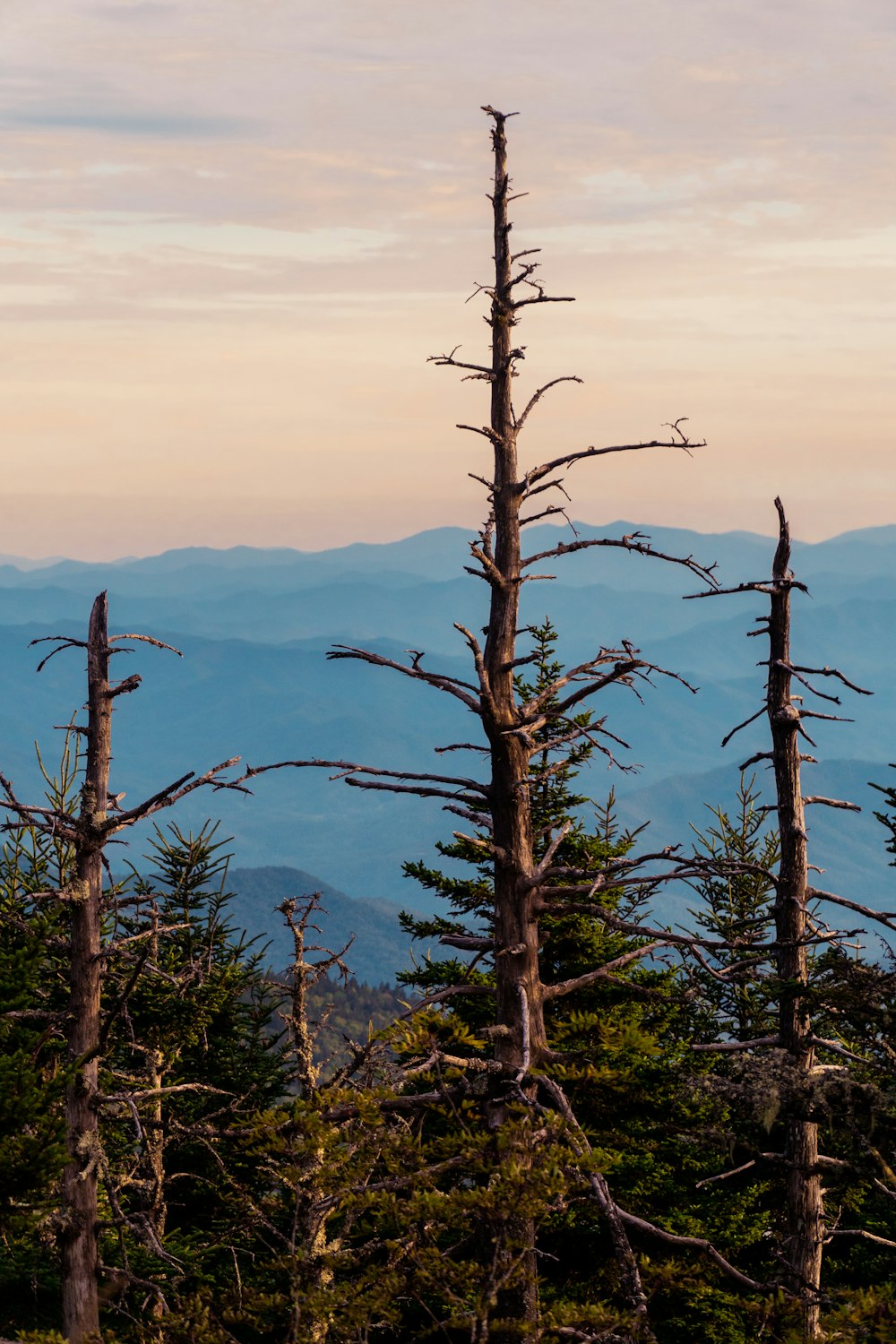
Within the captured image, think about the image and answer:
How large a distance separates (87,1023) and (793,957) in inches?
343

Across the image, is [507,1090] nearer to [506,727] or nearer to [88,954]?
[506,727]

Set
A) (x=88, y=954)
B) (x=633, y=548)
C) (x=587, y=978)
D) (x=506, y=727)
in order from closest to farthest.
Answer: (x=633, y=548) → (x=587, y=978) → (x=506, y=727) → (x=88, y=954)

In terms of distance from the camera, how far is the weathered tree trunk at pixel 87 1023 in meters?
15.4

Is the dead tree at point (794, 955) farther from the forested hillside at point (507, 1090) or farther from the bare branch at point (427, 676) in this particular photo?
the bare branch at point (427, 676)

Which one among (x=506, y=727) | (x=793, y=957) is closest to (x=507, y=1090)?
(x=506, y=727)

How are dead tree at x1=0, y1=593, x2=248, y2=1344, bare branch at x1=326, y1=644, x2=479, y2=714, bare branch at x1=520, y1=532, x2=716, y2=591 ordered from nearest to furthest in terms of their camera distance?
bare branch at x1=520, y1=532, x2=716, y2=591
bare branch at x1=326, y1=644, x2=479, y2=714
dead tree at x1=0, y1=593, x2=248, y2=1344

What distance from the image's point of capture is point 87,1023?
1616cm

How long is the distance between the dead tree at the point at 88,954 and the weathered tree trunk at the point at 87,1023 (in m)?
0.01

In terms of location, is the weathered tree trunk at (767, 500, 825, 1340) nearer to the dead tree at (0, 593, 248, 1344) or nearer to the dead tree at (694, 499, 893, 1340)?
the dead tree at (694, 499, 893, 1340)

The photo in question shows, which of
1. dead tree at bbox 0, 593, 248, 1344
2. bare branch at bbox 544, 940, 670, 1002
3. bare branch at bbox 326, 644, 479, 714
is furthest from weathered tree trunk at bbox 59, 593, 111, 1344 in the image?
bare branch at bbox 544, 940, 670, 1002

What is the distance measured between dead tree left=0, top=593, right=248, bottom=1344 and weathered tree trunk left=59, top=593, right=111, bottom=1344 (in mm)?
11

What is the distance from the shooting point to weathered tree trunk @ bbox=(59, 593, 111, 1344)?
1536cm

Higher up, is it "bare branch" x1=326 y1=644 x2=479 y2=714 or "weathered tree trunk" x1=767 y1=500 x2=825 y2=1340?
"bare branch" x1=326 y1=644 x2=479 y2=714

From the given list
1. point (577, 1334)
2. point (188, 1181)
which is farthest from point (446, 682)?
point (188, 1181)
